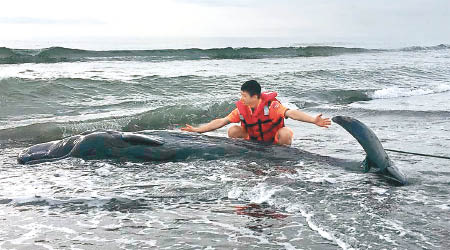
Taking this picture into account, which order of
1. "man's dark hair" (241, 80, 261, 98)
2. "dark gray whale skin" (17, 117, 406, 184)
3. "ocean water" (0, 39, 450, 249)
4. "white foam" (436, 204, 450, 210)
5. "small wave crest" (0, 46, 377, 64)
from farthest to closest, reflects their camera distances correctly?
"small wave crest" (0, 46, 377, 64)
"man's dark hair" (241, 80, 261, 98)
"dark gray whale skin" (17, 117, 406, 184)
"white foam" (436, 204, 450, 210)
"ocean water" (0, 39, 450, 249)

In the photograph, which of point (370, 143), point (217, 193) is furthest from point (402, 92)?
point (217, 193)

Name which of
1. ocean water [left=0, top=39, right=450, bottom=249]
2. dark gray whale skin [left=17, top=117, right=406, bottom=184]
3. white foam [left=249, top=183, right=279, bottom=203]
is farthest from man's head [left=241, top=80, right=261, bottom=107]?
white foam [left=249, top=183, right=279, bottom=203]

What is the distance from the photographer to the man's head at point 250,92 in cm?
808

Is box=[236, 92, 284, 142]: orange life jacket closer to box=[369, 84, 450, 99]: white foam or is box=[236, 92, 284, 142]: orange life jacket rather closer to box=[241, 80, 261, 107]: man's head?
box=[241, 80, 261, 107]: man's head

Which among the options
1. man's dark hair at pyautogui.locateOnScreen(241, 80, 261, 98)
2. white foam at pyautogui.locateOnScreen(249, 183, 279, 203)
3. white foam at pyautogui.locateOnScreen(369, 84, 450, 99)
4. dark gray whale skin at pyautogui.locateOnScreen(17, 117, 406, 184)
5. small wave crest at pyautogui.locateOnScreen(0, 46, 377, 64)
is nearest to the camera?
white foam at pyautogui.locateOnScreen(249, 183, 279, 203)

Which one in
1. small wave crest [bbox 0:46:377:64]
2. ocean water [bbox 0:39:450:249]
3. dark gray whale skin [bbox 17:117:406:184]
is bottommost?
ocean water [bbox 0:39:450:249]

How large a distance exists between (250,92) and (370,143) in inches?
92.1

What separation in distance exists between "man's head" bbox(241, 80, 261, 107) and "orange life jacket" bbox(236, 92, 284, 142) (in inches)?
4.9

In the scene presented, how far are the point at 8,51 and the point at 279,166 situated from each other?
1969cm

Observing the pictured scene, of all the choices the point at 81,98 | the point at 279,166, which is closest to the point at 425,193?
the point at 279,166

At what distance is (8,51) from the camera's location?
23.3 m

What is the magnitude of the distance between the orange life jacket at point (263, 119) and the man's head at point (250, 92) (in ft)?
0.41

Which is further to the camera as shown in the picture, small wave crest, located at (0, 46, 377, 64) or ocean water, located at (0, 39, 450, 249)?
small wave crest, located at (0, 46, 377, 64)

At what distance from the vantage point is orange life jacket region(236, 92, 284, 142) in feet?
27.1
